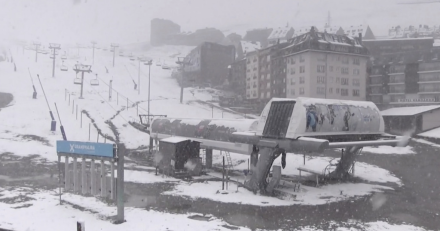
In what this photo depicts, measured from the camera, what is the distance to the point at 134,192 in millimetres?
19297

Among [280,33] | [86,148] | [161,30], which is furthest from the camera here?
[161,30]

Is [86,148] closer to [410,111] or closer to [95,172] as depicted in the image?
[95,172]

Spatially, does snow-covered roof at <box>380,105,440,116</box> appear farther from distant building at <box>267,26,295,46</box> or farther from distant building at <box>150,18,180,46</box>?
distant building at <box>150,18,180,46</box>

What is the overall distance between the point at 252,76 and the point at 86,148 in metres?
65.5

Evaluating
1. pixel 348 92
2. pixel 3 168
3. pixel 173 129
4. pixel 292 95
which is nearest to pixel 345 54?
pixel 348 92

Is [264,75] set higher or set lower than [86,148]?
higher

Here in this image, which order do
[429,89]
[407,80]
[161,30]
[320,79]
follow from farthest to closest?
[161,30]
[407,80]
[429,89]
[320,79]

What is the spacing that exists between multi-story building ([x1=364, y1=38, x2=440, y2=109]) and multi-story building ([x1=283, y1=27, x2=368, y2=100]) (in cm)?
481

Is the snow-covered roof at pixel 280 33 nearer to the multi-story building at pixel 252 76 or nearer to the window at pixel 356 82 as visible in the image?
the multi-story building at pixel 252 76

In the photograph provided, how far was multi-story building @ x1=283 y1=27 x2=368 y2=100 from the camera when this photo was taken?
61906 millimetres

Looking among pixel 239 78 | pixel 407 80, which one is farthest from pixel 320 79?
pixel 239 78

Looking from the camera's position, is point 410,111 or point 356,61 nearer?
point 410,111

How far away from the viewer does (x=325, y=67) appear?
207 feet

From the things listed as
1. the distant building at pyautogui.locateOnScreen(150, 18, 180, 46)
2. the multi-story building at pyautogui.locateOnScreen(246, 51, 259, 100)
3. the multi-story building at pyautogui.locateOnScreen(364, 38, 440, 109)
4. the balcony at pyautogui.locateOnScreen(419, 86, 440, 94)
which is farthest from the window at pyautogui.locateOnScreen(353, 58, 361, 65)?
the distant building at pyautogui.locateOnScreen(150, 18, 180, 46)
